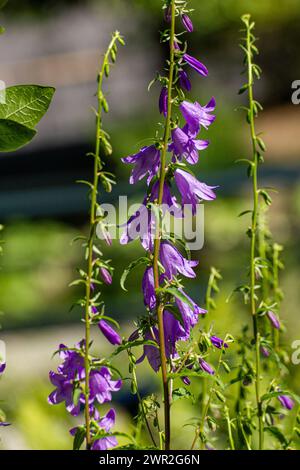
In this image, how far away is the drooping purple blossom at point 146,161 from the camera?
39.9 inches

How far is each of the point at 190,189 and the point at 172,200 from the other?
24mm

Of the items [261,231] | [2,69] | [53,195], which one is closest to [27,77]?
[2,69]

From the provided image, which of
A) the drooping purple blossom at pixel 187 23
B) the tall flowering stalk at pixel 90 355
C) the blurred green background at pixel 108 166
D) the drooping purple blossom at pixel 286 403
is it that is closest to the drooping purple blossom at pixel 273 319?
the drooping purple blossom at pixel 286 403

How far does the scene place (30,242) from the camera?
613 cm

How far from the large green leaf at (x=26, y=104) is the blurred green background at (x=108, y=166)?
976mm

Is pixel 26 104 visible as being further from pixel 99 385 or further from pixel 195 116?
pixel 99 385

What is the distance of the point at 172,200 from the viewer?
101cm

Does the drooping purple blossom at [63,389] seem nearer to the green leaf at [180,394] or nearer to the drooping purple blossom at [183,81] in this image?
the green leaf at [180,394]

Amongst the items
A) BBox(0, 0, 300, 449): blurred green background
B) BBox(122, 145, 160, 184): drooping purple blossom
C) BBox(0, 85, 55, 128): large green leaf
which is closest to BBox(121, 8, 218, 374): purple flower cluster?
BBox(122, 145, 160, 184): drooping purple blossom

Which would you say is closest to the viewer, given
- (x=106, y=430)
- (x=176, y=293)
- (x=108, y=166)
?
(x=176, y=293)

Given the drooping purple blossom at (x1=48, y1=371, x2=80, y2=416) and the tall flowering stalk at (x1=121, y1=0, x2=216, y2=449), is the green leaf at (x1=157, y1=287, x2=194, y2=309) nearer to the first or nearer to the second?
the tall flowering stalk at (x1=121, y1=0, x2=216, y2=449)

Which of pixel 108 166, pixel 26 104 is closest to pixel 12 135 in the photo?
pixel 26 104

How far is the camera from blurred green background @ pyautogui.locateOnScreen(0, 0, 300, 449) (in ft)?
12.1

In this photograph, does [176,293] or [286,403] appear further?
[286,403]
